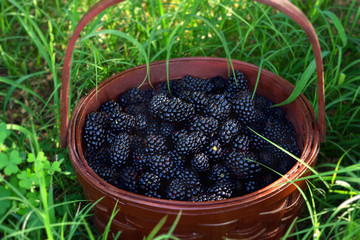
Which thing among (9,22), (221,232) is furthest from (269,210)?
(9,22)

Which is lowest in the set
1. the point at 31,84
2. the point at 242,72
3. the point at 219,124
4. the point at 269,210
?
the point at 31,84

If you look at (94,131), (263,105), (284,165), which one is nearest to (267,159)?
(284,165)

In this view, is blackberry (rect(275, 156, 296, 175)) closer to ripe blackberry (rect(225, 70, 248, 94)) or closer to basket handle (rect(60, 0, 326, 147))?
basket handle (rect(60, 0, 326, 147))

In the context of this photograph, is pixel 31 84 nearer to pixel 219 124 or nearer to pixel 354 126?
pixel 219 124

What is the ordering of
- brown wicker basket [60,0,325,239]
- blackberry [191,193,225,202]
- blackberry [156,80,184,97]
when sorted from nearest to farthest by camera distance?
brown wicker basket [60,0,325,239] < blackberry [191,193,225,202] < blackberry [156,80,184,97]

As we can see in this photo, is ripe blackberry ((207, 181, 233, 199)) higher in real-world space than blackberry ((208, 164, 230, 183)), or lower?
lower

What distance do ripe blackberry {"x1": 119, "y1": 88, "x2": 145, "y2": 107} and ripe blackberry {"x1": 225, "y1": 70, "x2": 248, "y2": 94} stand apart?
42cm

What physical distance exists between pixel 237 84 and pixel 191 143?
435 mm

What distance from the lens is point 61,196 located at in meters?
2.04

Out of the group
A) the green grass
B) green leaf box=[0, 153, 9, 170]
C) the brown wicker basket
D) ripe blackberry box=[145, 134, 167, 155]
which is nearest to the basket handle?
the brown wicker basket

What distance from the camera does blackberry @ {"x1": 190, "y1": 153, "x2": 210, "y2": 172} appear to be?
1593 mm

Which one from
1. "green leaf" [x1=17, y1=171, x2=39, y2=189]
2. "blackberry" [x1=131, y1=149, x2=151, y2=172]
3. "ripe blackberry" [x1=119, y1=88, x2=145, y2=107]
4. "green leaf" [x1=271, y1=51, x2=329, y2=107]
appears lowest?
"green leaf" [x1=17, y1=171, x2=39, y2=189]

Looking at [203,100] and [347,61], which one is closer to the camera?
[203,100]

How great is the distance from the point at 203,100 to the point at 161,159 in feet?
1.21
